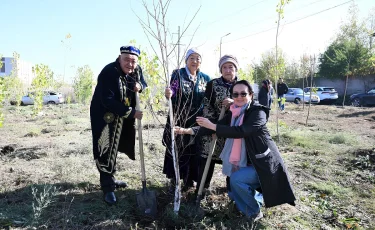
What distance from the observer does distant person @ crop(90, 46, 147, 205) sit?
2895 mm

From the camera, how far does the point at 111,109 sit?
2.88 metres

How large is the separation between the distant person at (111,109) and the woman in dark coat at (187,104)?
43 centimetres

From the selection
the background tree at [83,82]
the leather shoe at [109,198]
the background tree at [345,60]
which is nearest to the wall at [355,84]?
the background tree at [345,60]

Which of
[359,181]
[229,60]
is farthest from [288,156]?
[229,60]

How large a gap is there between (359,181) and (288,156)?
1337 mm

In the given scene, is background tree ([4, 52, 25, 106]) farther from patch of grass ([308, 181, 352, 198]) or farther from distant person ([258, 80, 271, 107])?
patch of grass ([308, 181, 352, 198])

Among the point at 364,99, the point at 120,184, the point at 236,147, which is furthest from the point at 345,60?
the point at 120,184

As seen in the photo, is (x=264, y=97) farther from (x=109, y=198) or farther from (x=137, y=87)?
(x=109, y=198)

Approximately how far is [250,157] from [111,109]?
1.41 m

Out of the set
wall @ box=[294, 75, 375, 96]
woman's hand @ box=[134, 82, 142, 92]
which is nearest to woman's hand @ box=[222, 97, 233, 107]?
woman's hand @ box=[134, 82, 142, 92]

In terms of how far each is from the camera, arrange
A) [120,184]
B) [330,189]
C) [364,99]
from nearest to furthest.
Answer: [120,184], [330,189], [364,99]

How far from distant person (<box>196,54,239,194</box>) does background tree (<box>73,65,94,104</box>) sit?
44.7 feet

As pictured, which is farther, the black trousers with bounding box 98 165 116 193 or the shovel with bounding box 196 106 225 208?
the black trousers with bounding box 98 165 116 193

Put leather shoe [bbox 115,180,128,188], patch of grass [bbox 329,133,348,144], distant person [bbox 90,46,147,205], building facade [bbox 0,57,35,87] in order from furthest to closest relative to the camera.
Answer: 1. building facade [bbox 0,57,35,87]
2. patch of grass [bbox 329,133,348,144]
3. leather shoe [bbox 115,180,128,188]
4. distant person [bbox 90,46,147,205]
